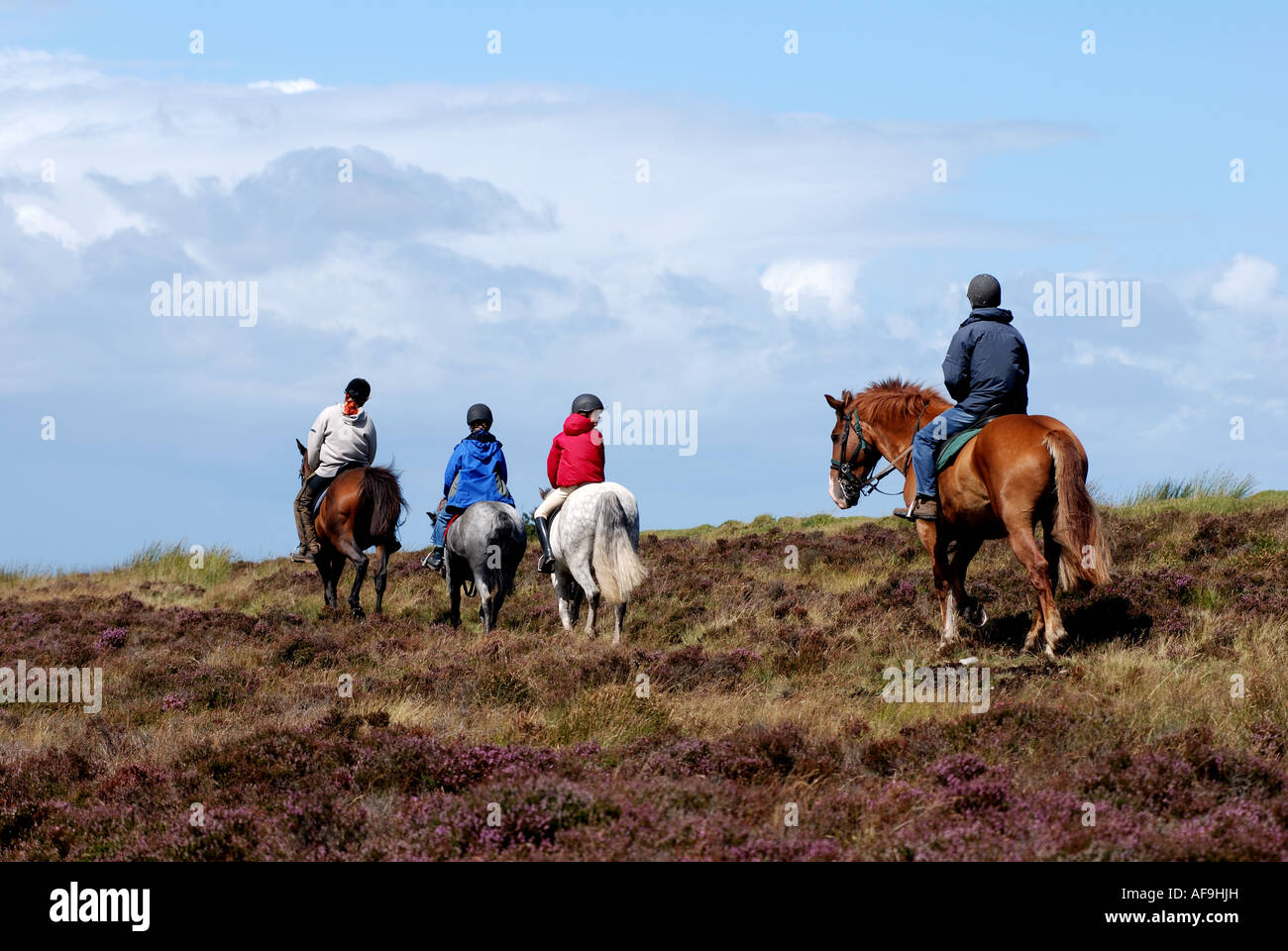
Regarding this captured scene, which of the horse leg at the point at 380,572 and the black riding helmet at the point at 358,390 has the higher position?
the black riding helmet at the point at 358,390

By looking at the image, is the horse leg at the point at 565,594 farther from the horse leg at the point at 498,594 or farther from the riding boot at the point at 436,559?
the riding boot at the point at 436,559

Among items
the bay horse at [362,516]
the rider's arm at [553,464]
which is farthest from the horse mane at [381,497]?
the rider's arm at [553,464]

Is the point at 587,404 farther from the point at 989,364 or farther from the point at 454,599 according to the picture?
the point at 989,364

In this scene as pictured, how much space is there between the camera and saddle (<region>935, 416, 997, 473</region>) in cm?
1190

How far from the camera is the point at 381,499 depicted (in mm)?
17062

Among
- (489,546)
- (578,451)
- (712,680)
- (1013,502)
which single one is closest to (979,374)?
(1013,502)

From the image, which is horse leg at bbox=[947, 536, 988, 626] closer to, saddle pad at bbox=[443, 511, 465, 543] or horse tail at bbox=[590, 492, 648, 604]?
horse tail at bbox=[590, 492, 648, 604]

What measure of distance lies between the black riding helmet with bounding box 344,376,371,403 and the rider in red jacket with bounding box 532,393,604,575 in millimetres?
4514

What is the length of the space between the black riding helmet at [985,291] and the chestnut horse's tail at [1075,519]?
181cm

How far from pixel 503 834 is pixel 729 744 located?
2.06 metres

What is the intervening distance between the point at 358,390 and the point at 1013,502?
10.4m

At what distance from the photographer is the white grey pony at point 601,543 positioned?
45.2 feet

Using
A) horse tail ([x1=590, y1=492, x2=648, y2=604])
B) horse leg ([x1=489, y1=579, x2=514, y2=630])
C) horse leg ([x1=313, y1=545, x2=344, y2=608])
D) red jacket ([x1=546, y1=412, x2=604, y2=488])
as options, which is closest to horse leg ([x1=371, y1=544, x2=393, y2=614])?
horse leg ([x1=313, y1=545, x2=344, y2=608])
